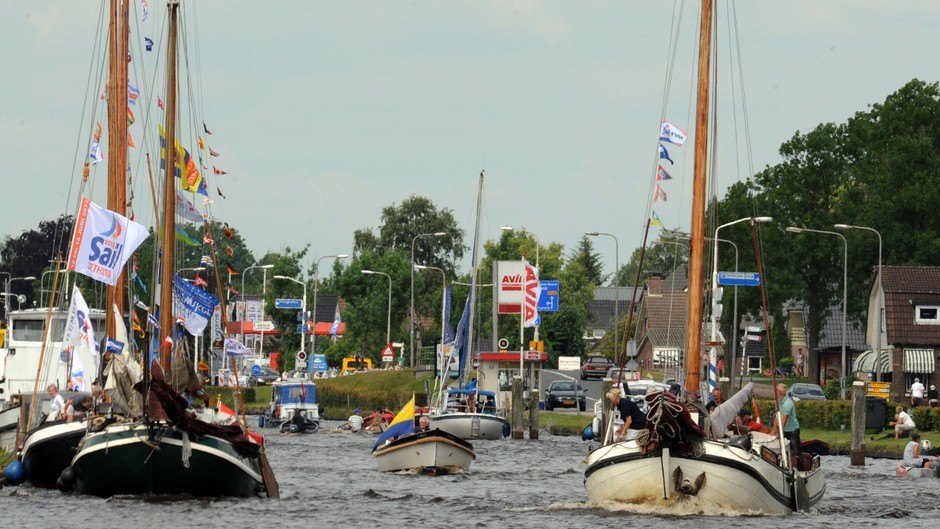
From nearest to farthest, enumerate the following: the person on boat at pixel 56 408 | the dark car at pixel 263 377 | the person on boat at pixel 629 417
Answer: the person on boat at pixel 629 417
the person on boat at pixel 56 408
the dark car at pixel 263 377

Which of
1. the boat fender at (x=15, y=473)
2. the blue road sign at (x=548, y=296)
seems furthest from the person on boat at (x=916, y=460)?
the blue road sign at (x=548, y=296)

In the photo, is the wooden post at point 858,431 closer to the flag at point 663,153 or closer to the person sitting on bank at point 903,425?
the person sitting on bank at point 903,425

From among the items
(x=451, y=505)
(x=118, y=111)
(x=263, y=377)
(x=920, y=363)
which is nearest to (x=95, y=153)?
(x=118, y=111)

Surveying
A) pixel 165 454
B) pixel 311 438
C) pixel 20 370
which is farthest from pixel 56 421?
pixel 311 438

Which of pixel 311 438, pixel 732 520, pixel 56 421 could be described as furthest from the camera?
pixel 311 438

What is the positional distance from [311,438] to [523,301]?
10.4 metres

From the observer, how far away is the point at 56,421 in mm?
36875

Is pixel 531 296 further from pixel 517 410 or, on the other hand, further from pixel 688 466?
pixel 688 466

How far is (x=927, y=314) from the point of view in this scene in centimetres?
8581

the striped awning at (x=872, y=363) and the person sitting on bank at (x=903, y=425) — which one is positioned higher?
the striped awning at (x=872, y=363)

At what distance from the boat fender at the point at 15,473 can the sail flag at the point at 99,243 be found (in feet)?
16.6

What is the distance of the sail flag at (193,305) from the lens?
36969mm

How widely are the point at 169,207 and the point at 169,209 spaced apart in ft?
0.14

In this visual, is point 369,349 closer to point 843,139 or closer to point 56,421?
point 843,139
